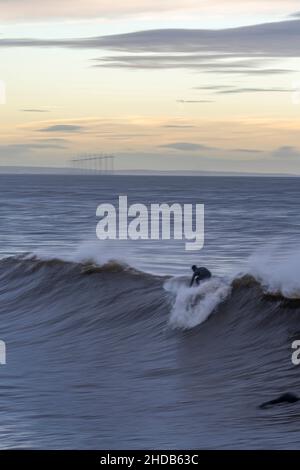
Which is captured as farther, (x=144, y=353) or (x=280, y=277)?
(x=280, y=277)

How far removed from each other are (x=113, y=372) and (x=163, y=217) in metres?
53.0

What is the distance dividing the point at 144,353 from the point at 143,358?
0.49 meters

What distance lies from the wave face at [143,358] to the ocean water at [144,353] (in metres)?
0.02

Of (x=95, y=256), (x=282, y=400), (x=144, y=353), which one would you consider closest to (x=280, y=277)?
(x=144, y=353)

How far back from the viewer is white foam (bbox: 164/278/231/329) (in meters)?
20.2

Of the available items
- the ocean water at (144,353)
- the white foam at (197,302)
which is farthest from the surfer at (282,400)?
the white foam at (197,302)

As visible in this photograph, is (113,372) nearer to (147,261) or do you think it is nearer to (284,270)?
(284,270)

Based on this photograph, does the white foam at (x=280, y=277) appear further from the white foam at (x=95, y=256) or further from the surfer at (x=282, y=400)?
the white foam at (x=95, y=256)

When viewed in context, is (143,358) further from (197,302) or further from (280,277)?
(280,277)

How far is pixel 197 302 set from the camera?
2080cm
